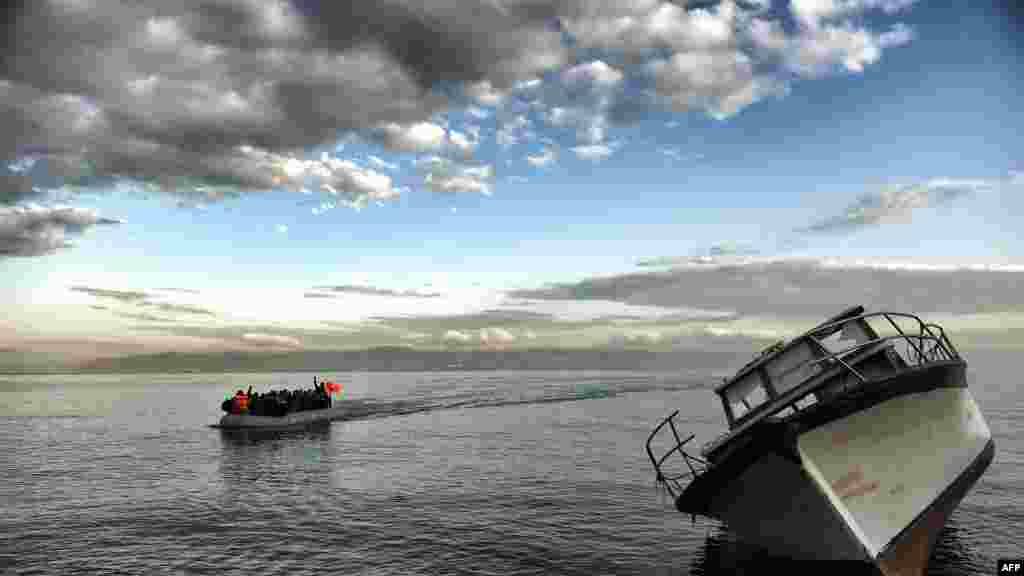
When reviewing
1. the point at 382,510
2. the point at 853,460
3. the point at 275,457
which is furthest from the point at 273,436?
the point at 853,460

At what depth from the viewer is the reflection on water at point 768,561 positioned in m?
15.0

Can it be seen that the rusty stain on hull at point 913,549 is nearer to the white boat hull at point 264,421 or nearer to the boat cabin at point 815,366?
the boat cabin at point 815,366

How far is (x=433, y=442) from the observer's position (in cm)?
4678

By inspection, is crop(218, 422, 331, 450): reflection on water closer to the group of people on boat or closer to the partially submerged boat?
the partially submerged boat

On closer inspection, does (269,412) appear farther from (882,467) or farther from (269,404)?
(882,467)

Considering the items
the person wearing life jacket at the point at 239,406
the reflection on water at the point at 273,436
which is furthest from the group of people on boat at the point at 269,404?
the reflection on water at the point at 273,436

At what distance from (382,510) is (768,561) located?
621 inches

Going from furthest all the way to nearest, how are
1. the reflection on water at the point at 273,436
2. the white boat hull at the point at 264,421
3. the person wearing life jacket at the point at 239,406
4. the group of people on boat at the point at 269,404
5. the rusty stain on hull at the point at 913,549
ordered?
the group of people on boat at the point at 269,404 → the person wearing life jacket at the point at 239,406 → the white boat hull at the point at 264,421 → the reflection on water at the point at 273,436 → the rusty stain on hull at the point at 913,549

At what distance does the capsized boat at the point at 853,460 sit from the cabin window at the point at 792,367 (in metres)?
0.04

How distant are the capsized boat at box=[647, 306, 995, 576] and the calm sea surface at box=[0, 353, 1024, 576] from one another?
224cm

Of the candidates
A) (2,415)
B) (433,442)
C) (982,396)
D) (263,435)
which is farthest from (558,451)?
(2,415)

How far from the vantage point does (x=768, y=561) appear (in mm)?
16500

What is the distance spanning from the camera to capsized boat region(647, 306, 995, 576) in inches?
517

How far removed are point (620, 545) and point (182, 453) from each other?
37878mm
